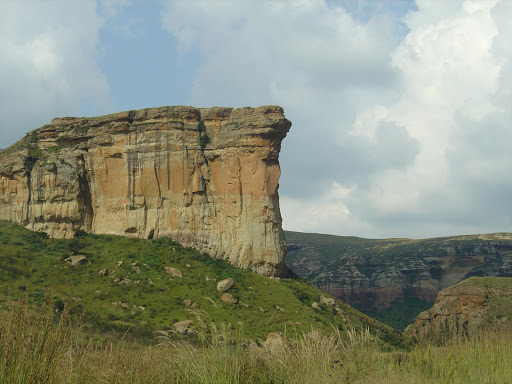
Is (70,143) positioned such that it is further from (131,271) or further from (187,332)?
(187,332)

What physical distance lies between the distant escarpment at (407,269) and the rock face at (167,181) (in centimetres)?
6019

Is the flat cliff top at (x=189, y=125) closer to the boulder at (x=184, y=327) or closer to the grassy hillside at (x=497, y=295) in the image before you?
the boulder at (x=184, y=327)

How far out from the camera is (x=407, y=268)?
11638cm

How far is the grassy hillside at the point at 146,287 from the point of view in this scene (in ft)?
140

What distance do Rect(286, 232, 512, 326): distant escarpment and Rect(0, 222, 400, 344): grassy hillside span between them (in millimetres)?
60410

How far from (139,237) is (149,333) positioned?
19.6 meters

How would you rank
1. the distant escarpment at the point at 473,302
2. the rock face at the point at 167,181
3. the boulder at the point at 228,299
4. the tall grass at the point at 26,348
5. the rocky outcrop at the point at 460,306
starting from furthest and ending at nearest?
the rock face at the point at 167,181 → the rocky outcrop at the point at 460,306 → the distant escarpment at the point at 473,302 → the boulder at the point at 228,299 → the tall grass at the point at 26,348

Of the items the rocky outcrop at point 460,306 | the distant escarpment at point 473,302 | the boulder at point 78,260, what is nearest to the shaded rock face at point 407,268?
the distant escarpment at point 473,302

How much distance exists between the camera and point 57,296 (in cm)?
4309

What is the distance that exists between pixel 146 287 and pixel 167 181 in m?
13.0

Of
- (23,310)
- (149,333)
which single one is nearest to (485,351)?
(23,310)

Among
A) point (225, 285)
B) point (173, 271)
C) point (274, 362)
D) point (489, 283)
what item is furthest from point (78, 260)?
point (274, 362)

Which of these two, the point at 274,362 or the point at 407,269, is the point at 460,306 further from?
the point at 407,269

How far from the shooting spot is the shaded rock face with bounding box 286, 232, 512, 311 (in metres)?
114
